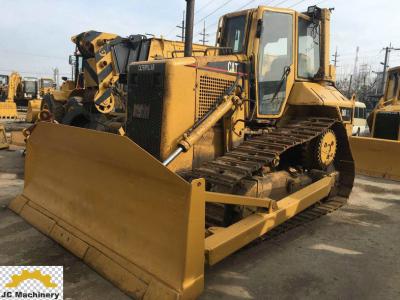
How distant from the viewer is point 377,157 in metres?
8.24

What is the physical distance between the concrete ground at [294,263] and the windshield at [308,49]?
7.25ft

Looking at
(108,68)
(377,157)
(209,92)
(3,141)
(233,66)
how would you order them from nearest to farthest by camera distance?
(209,92) → (233,66) → (377,157) → (108,68) → (3,141)

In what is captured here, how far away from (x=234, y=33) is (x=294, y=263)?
10.5 ft

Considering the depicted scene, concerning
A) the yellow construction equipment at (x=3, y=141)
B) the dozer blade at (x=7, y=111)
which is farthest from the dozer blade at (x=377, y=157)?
the dozer blade at (x=7, y=111)

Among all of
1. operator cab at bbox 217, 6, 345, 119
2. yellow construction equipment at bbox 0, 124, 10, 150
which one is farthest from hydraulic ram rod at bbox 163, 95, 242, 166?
yellow construction equipment at bbox 0, 124, 10, 150

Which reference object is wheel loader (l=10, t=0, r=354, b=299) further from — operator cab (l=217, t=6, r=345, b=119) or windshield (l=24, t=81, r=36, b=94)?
windshield (l=24, t=81, r=36, b=94)

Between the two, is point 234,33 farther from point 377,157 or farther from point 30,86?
point 30,86

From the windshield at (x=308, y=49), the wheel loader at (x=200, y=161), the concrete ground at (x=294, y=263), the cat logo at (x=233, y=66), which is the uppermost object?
the windshield at (x=308, y=49)

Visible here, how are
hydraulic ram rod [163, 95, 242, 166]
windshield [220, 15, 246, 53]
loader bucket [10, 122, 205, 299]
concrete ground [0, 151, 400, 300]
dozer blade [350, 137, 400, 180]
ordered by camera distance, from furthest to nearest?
dozer blade [350, 137, 400, 180] < windshield [220, 15, 246, 53] < hydraulic ram rod [163, 95, 242, 166] < concrete ground [0, 151, 400, 300] < loader bucket [10, 122, 205, 299]

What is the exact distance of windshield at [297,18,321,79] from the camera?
560 centimetres

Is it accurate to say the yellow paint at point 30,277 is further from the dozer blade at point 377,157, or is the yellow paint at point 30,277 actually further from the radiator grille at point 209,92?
the dozer blade at point 377,157

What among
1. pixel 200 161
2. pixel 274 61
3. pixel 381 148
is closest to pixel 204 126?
pixel 200 161

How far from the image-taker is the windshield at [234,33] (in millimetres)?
5290

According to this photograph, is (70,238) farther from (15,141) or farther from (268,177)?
(15,141)
